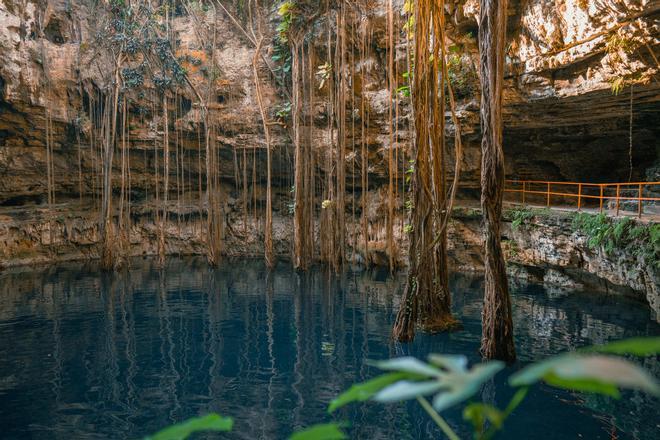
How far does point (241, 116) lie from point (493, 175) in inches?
488

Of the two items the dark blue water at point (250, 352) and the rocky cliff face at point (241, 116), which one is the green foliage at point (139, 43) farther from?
the dark blue water at point (250, 352)

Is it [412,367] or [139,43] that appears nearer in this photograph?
[412,367]

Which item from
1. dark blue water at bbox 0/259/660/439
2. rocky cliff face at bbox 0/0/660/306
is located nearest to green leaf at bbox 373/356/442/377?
dark blue water at bbox 0/259/660/439

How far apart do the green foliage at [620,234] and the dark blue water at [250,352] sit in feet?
3.95

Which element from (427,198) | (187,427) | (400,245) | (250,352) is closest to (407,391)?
(187,427)

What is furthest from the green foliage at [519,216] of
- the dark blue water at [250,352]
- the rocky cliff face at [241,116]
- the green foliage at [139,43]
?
the green foliage at [139,43]

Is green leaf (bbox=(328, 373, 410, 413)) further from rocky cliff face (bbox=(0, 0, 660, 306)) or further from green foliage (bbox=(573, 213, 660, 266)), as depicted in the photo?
rocky cliff face (bbox=(0, 0, 660, 306))

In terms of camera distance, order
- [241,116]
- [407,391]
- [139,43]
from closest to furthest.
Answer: [407,391]
[139,43]
[241,116]

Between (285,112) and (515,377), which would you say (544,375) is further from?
(285,112)

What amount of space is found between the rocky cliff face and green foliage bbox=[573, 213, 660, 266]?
0.91m

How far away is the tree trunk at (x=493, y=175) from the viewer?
5195mm

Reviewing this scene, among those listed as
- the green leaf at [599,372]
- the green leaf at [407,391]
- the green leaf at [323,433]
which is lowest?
the green leaf at [323,433]

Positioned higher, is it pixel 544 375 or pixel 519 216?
pixel 544 375

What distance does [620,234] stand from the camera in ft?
27.1
